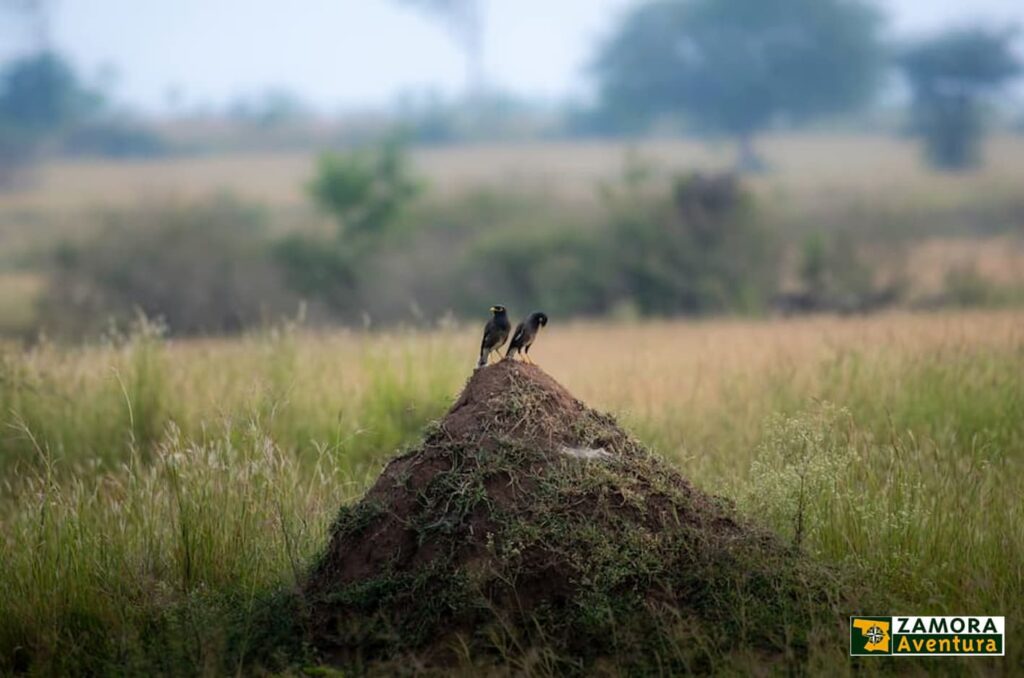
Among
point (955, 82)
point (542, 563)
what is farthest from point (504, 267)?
point (955, 82)

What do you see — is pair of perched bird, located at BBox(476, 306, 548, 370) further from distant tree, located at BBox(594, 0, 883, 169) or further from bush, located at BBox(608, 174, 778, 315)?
distant tree, located at BBox(594, 0, 883, 169)

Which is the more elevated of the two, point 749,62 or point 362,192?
point 749,62

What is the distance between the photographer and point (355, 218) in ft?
98.1

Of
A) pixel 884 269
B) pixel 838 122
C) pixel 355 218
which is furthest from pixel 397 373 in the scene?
pixel 838 122

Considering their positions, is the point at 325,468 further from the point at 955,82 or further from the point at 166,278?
the point at 955,82

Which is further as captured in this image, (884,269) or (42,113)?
(42,113)

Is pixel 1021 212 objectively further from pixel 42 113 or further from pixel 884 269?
pixel 42 113

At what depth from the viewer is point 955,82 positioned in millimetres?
57219

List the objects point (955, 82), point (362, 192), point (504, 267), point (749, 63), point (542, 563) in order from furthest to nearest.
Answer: point (749, 63)
point (955, 82)
point (362, 192)
point (504, 267)
point (542, 563)

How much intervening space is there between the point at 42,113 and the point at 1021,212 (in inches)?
2001

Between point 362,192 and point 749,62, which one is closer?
point 362,192

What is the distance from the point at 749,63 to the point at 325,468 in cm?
5728

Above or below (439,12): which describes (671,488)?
below

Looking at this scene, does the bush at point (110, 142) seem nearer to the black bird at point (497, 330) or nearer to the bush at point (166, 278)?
the bush at point (166, 278)
